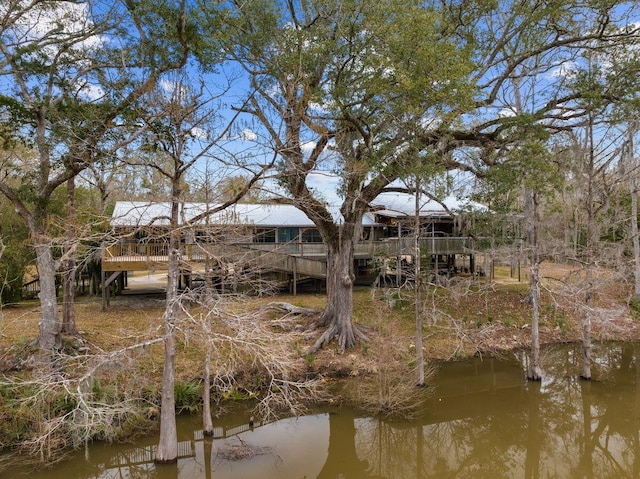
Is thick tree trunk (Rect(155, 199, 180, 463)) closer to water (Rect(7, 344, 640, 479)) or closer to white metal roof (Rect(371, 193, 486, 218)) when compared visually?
water (Rect(7, 344, 640, 479))

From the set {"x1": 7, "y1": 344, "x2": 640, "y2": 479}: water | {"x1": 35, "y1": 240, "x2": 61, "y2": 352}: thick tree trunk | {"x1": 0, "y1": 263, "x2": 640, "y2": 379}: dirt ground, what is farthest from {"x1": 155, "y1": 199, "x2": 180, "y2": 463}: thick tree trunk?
{"x1": 35, "y1": 240, "x2": 61, "y2": 352}: thick tree trunk

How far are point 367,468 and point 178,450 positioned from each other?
3986 millimetres

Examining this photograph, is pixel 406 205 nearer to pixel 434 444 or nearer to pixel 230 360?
pixel 434 444

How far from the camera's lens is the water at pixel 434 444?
26.9ft

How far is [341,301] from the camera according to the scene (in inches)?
562

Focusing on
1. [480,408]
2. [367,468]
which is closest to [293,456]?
[367,468]

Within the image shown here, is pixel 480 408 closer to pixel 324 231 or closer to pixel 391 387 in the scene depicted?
pixel 391 387

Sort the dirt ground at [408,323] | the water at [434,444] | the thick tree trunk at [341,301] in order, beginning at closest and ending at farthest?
the water at [434,444], the dirt ground at [408,323], the thick tree trunk at [341,301]

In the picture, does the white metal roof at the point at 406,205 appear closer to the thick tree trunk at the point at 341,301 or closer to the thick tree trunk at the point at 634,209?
the thick tree trunk at the point at 634,209

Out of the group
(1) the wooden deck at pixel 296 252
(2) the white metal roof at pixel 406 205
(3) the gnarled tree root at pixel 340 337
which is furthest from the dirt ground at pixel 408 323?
(2) the white metal roof at pixel 406 205

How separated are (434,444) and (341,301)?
231 inches

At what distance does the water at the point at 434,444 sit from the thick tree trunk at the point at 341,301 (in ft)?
11.1

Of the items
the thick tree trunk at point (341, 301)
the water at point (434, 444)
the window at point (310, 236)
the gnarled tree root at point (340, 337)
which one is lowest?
the water at point (434, 444)

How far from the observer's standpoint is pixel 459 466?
855cm
